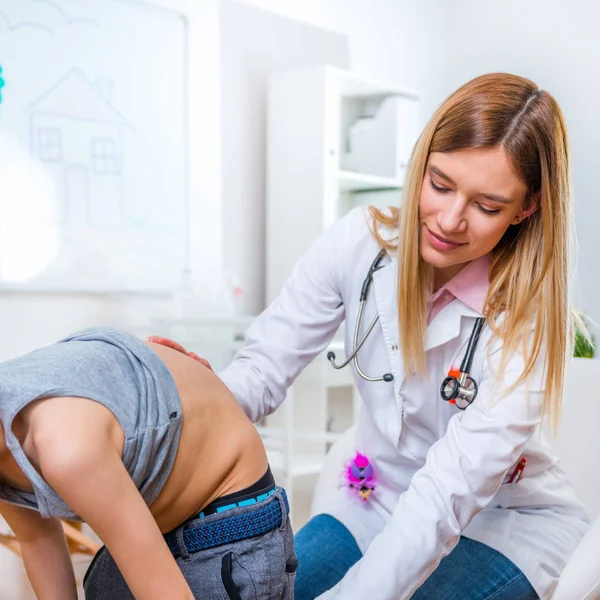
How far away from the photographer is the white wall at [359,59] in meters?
3.32

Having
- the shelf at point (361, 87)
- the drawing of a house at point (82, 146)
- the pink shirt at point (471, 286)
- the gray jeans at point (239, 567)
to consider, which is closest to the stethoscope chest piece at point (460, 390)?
the pink shirt at point (471, 286)

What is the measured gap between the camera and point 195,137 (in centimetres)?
314

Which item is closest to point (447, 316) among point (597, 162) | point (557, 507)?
point (557, 507)

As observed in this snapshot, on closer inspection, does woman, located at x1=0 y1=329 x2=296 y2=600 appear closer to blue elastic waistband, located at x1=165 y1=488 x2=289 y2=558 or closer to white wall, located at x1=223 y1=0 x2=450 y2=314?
blue elastic waistband, located at x1=165 y1=488 x2=289 y2=558

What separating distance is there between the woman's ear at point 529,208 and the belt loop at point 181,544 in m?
0.68

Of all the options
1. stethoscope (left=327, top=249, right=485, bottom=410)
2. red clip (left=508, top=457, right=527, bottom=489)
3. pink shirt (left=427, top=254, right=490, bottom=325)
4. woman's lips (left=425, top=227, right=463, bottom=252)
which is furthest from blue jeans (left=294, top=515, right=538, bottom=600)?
woman's lips (left=425, top=227, right=463, bottom=252)

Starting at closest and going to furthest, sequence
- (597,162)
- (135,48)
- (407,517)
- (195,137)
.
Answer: (407,517), (135,48), (195,137), (597,162)

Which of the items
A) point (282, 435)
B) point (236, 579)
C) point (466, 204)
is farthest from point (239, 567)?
point (282, 435)

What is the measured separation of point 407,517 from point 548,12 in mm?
3195

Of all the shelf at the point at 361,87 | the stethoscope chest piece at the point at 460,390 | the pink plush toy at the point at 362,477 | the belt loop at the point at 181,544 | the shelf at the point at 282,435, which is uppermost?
the shelf at the point at 361,87

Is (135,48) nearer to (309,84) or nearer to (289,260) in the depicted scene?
(309,84)

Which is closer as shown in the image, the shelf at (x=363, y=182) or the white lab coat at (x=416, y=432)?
the white lab coat at (x=416, y=432)

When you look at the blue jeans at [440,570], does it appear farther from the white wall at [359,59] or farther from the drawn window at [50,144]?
the white wall at [359,59]

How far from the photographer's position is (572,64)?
11.6ft
